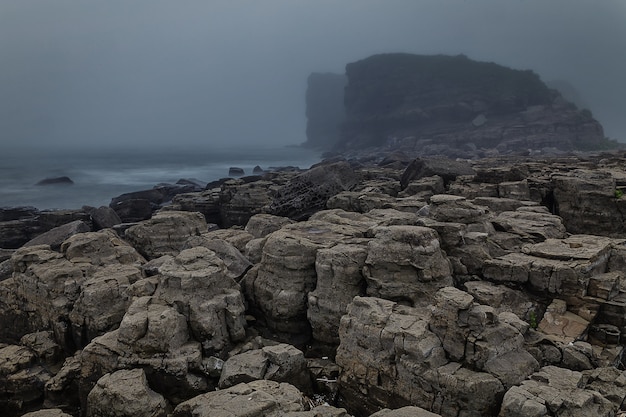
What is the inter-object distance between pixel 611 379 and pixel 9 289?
54.9 ft

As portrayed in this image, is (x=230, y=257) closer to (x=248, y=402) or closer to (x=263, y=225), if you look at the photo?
(x=263, y=225)

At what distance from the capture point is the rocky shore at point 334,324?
8547 mm

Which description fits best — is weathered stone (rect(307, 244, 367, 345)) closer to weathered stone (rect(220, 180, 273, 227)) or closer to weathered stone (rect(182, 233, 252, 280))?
weathered stone (rect(182, 233, 252, 280))

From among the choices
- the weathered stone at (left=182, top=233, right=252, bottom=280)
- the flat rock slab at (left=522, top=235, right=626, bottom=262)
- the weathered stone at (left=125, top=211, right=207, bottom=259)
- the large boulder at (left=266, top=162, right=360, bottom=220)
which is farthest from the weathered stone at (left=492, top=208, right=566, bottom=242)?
the weathered stone at (left=125, top=211, right=207, bottom=259)

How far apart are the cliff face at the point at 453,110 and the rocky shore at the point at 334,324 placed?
82.3 metres

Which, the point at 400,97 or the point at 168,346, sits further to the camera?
the point at 400,97

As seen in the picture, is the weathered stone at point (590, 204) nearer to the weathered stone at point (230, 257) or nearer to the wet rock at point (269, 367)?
the weathered stone at point (230, 257)

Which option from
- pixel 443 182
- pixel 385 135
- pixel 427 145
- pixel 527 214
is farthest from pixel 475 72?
pixel 527 214

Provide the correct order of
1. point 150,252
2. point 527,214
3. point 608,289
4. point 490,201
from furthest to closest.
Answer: point 490,201 → point 150,252 → point 527,214 → point 608,289

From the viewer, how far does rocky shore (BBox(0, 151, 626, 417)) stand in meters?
8.55

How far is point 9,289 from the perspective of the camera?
1414 centimetres

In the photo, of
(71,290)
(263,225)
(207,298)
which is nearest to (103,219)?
(263,225)

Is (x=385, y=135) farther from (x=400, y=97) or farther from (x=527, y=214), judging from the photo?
(x=527, y=214)

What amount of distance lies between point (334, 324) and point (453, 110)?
417 feet
